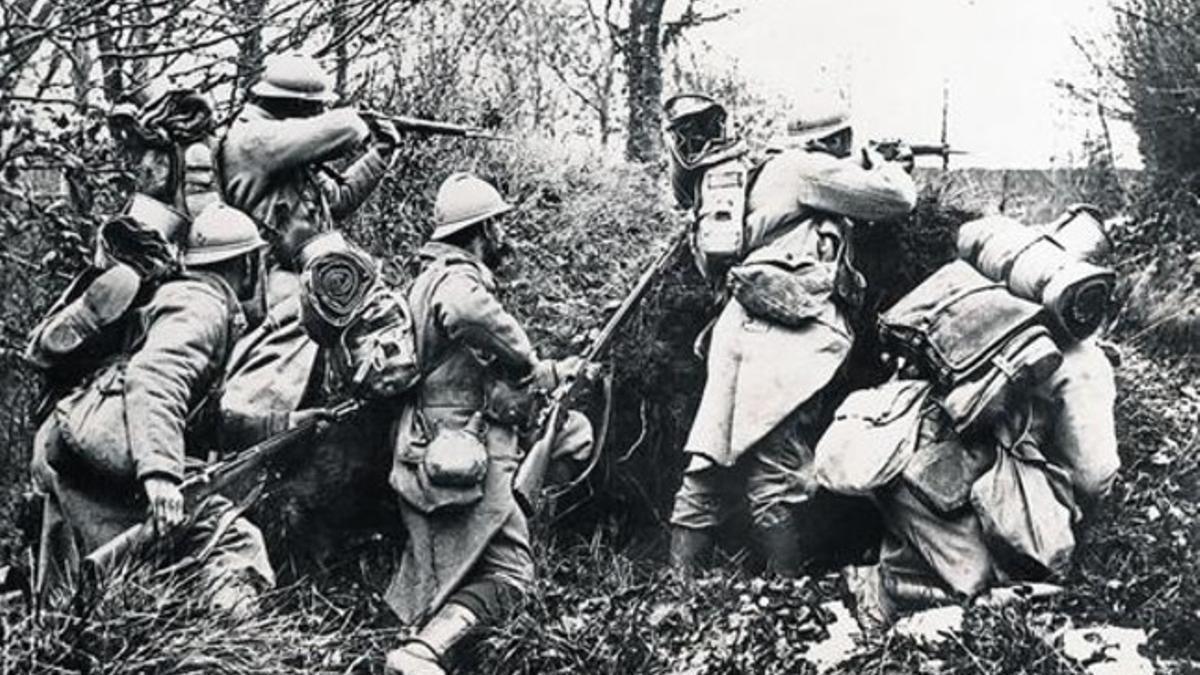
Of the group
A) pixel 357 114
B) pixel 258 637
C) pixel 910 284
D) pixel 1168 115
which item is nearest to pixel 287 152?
pixel 357 114

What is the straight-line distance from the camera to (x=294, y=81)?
27.4 feet

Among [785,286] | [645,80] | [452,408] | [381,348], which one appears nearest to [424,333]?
[381,348]

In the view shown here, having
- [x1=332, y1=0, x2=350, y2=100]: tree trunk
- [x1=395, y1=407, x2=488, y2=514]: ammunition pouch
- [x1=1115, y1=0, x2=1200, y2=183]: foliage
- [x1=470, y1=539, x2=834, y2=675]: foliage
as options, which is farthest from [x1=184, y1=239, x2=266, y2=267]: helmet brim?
[x1=1115, y1=0, x2=1200, y2=183]: foliage

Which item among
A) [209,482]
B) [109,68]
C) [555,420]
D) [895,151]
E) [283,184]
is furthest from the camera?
[109,68]

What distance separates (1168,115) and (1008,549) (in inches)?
269

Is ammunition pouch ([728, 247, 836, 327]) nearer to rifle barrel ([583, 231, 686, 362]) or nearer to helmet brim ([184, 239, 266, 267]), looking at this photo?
rifle barrel ([583, 231, 686, 362])

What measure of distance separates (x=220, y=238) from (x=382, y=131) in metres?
1.71

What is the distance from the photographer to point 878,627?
737 centimetres

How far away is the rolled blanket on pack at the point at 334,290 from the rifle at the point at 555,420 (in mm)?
939

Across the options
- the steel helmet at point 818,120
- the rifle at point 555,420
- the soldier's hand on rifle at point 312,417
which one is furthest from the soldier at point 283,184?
the steel helmet at point 818,120

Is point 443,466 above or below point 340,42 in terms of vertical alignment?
below

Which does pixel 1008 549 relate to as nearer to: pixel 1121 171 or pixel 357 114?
pixel 357 114

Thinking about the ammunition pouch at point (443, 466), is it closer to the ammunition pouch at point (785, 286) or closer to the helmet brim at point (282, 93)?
the ammunition pouch at point (785, 286)

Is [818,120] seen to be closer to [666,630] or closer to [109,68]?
[666,630]
